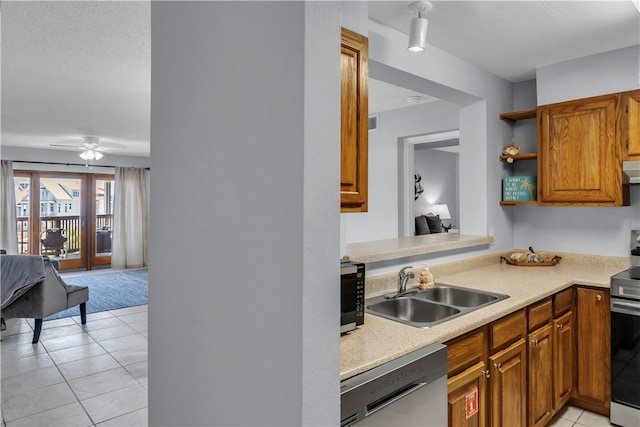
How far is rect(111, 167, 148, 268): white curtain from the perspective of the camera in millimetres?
8625

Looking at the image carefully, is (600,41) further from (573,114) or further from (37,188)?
(37,188)

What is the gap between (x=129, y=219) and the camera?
8727 millimetres


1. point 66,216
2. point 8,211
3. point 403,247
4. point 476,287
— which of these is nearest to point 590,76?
point 476,287

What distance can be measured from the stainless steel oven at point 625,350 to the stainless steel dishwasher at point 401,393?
61.7 inches

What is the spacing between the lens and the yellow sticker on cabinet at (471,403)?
5.65ft

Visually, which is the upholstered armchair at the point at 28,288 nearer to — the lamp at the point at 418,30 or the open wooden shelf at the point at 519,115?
the lamp at the point at 418,30

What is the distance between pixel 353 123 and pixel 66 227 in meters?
8.38

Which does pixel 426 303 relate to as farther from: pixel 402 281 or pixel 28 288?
pixel 28 288

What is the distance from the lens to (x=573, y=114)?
9.87 ft

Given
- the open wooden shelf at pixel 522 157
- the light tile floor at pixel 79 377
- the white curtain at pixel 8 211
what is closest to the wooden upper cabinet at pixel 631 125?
the open wooden shelf at pixel 522 157

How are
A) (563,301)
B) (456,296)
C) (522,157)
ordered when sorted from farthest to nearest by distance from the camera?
(522,157) < (563,301) < (456,296)

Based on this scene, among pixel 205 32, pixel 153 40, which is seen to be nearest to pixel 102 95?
pixel 153 40

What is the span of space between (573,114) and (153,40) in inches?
116

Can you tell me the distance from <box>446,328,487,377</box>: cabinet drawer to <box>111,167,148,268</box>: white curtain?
329 inches
